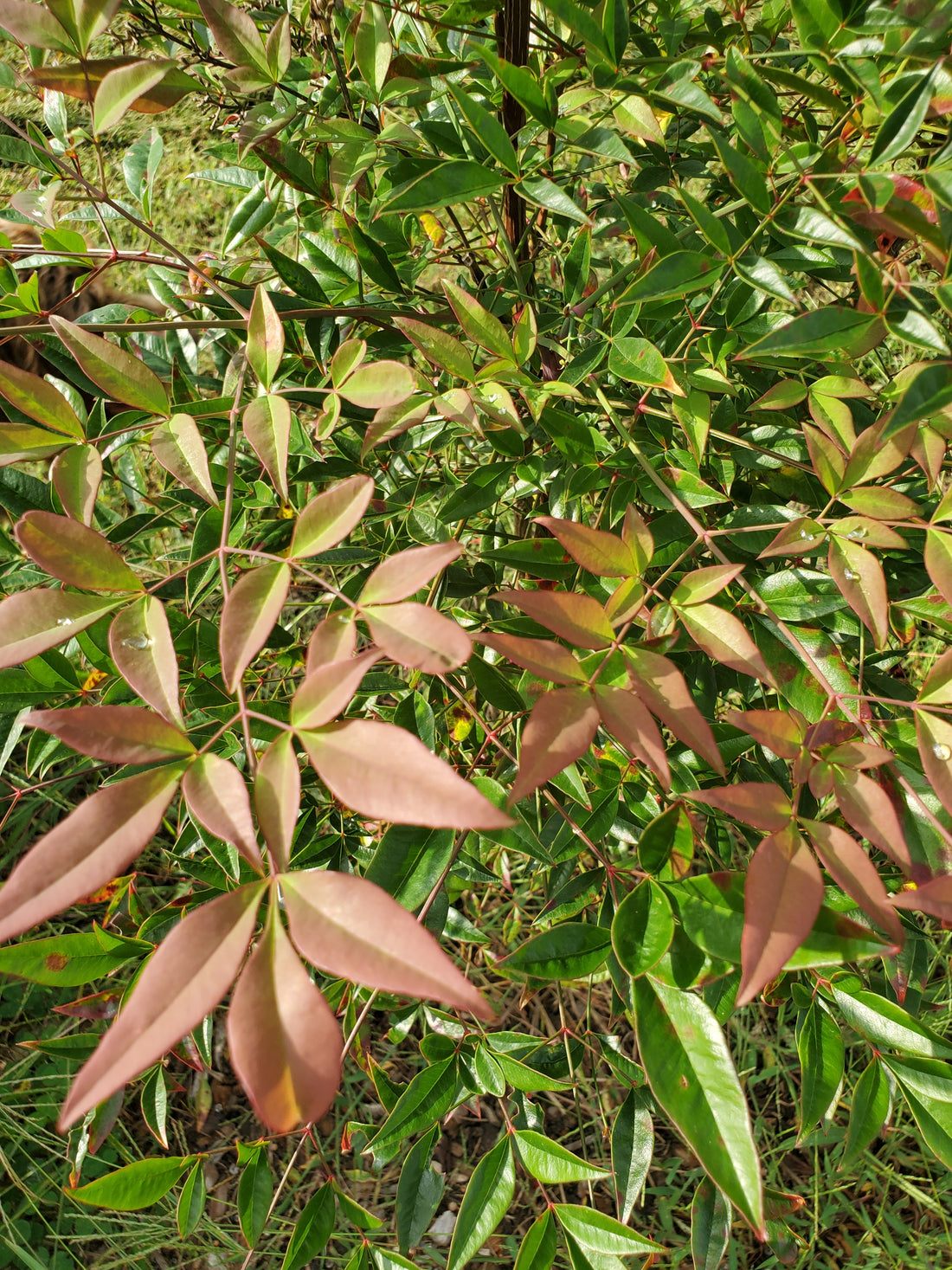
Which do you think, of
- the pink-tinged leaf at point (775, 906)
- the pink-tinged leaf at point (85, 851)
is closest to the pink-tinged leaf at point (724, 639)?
the pink-tinged leaf at point (775, 906)

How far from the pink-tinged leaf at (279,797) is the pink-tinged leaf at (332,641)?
0.04 m

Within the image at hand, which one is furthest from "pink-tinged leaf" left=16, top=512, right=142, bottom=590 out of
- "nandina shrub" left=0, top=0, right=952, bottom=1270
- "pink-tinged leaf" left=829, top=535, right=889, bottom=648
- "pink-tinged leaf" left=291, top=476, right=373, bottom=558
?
"pink-tinged leaf" left=829, top=535, right=889, bottom=648

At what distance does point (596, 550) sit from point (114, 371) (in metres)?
0.35

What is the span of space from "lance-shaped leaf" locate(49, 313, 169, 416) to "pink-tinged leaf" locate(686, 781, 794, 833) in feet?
1.45

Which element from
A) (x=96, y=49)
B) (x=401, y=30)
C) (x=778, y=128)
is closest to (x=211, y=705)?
(x=778, y=128)

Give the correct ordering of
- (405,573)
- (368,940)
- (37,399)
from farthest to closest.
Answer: (37,399) → (405,573) → (368,940)

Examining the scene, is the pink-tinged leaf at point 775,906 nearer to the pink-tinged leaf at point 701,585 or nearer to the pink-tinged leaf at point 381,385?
the pink-tinged leaf at point 701,585

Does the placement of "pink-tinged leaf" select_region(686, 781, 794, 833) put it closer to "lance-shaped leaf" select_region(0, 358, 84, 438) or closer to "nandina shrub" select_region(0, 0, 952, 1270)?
"nandina shrub" select_region(0, 0, 952, 1270)

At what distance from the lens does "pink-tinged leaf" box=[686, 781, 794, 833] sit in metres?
0.45

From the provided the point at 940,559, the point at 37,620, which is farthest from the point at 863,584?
the point at 37,620

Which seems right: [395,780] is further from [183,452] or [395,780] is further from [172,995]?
[183,452]

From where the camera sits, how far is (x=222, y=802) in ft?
1.38

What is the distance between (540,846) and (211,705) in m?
0.32

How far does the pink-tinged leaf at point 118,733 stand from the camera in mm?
418
